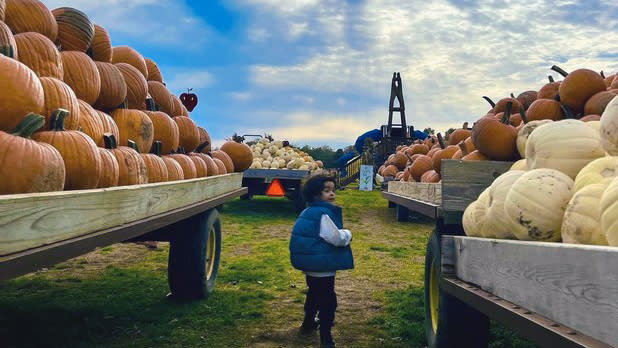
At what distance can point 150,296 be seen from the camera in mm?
5902

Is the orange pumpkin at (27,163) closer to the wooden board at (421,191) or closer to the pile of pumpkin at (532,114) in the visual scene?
the wooden board at (421,191)

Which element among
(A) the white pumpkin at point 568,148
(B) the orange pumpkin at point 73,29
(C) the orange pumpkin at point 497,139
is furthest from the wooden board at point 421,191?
(B) the orange pumpkin at point 73,29

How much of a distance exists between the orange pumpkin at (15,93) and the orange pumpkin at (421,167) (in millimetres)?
5049

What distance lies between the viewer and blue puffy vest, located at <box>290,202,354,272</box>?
4387 millimetres

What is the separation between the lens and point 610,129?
2.40m

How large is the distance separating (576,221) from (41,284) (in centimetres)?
613

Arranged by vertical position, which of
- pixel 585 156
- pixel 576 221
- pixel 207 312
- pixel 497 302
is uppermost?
pixel 585 156

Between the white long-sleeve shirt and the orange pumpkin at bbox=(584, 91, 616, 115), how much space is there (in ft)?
7.99

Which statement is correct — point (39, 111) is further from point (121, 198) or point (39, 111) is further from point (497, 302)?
point (497, 302)

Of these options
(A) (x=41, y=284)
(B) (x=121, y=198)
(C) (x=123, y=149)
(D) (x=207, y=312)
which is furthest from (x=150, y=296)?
(B) (x=121, y=198)

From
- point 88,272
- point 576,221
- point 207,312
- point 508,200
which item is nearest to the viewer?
point 576,221

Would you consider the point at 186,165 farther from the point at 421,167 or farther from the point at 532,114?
the point at 532,114

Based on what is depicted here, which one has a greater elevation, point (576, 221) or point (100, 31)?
point (100, 31)

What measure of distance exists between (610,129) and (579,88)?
2.78m
